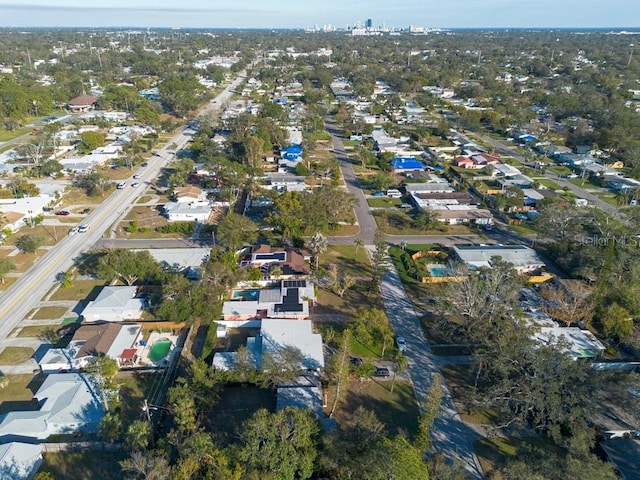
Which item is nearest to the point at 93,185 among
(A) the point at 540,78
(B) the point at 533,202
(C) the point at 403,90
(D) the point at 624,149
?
(B) the point at 533,202

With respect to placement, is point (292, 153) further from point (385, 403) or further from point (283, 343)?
point (385, 403)

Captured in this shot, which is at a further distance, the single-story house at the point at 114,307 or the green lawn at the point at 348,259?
the green lawn at the point at 348,259

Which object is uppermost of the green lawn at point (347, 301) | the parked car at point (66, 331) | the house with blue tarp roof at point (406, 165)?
the house with blue tarp roof at point (406, 165)

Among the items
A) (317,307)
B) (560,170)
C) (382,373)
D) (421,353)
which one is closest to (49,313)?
(317,307)

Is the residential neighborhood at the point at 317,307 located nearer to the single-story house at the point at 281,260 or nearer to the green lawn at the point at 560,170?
the single-story house at the point at 281,260

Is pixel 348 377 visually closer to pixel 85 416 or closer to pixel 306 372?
pixel 306 372

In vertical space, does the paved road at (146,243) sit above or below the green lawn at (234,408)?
above

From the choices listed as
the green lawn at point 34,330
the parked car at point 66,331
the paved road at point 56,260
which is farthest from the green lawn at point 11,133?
the parked car at point 66,331

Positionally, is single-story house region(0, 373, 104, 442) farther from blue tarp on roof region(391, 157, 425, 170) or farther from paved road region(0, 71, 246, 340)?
blue tarp on roof region(391, 157, 425, 170)
